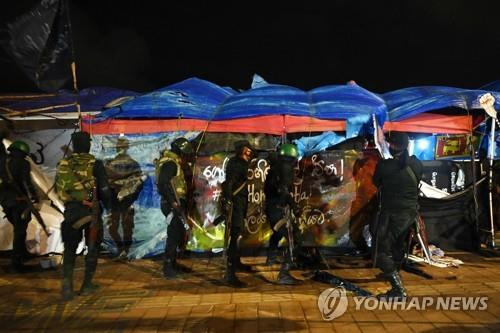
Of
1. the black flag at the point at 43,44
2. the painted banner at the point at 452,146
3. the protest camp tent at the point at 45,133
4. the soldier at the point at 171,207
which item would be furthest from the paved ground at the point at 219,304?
the black flag at the point at 43,44

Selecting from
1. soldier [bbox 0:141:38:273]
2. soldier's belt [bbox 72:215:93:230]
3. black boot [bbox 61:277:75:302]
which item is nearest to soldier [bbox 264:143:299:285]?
soldier's belt [bbox 72:215:93:230]

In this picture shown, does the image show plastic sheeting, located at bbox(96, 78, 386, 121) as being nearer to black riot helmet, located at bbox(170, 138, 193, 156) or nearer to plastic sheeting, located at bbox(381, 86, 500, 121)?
plastic sheeting, located at bbox(381, 86, 500, 121)

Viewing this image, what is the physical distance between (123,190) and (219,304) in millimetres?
3900

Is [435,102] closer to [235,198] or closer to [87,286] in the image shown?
[235,198]

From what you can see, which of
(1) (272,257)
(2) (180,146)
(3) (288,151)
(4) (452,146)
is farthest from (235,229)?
(4) (452,146)

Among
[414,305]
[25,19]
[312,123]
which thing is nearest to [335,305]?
[414,305]

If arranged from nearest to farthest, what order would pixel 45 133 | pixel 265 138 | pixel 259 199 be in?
pixel 259 199
pixel 265 138
pixel 45 133

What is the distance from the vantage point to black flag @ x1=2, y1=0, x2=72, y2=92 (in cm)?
740

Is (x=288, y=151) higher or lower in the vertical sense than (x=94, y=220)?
higher

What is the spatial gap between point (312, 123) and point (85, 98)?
574 cm

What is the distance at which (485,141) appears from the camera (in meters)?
9.04

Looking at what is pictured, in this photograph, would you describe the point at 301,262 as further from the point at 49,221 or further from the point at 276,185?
the point at 49,221

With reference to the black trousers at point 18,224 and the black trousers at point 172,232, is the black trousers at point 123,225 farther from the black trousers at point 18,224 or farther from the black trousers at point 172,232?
the black trousers at point 172,232

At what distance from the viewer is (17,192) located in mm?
7762
